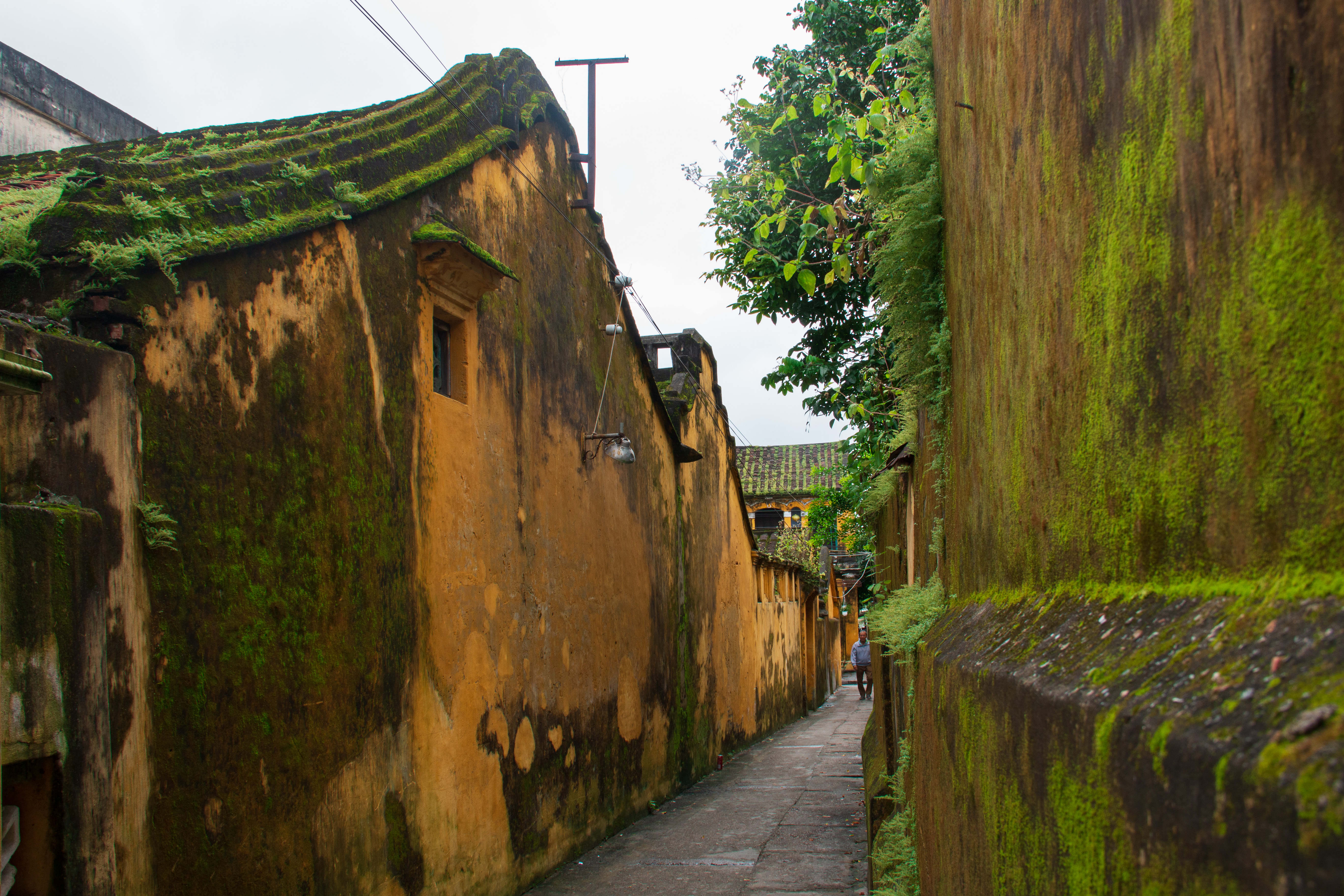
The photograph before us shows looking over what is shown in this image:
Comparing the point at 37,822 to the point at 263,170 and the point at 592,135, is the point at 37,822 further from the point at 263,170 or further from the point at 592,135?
the point at 592,135

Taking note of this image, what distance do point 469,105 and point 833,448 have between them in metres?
35.0

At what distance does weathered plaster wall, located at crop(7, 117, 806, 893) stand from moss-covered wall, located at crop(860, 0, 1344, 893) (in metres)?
3.18

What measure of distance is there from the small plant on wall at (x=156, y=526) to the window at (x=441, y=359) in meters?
2.80

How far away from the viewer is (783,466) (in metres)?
41.6

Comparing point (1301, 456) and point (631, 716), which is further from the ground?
point (1301, 456)

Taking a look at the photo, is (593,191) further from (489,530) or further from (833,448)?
(833,448)

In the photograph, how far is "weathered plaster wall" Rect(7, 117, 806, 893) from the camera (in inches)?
163

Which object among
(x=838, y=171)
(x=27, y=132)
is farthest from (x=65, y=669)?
(x=27, y=132)

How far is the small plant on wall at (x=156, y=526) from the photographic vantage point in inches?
153

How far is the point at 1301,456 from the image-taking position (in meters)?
1.16

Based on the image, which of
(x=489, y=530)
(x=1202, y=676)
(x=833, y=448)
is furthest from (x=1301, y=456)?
(x=833, y=448)

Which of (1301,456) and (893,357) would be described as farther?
(893,357)

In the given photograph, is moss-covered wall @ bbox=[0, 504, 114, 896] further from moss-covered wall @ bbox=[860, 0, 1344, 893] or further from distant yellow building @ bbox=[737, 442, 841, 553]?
distant yellow building @ bbox=[737, 442, 841, 553]

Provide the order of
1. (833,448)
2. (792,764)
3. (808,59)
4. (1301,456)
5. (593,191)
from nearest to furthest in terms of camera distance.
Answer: (1301,456) < (593,191) < (808,59) < (792,764) < (833,448)
